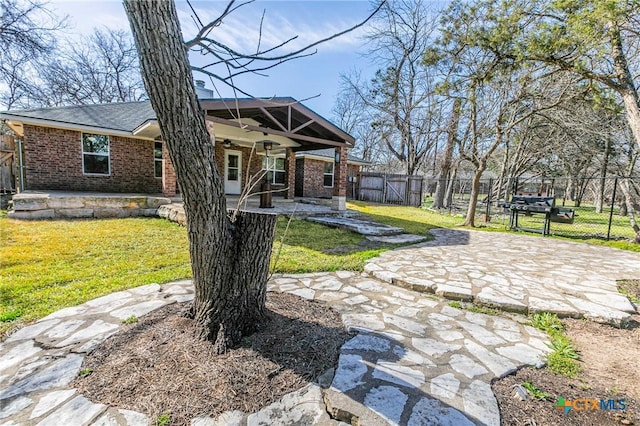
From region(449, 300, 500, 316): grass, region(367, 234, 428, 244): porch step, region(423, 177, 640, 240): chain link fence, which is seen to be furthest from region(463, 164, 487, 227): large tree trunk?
region(449, 300, 500, 316): grass

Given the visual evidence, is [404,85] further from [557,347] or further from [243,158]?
[557,347]

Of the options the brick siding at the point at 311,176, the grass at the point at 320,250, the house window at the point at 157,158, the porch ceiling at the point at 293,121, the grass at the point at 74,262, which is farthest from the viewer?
the brick siding at the point at 311,176

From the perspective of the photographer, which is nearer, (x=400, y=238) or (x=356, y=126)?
(x=400, y=238)

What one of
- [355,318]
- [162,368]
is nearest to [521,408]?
[355,318]

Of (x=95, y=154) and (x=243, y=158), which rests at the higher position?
(x=243, y=158)

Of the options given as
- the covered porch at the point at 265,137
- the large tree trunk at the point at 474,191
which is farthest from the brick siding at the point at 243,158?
the large tree trunk at the point at 474,191

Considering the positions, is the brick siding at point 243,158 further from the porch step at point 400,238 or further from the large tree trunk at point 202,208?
the large tree trunk at point 202,208

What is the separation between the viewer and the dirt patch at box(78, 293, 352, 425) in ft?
5.11

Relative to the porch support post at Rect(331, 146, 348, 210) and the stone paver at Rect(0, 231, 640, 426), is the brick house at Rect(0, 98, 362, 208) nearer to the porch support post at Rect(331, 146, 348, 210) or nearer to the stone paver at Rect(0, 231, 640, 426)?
the porch support post at Rect(331, 146, 348, 210)

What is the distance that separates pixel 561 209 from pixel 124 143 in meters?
14.2

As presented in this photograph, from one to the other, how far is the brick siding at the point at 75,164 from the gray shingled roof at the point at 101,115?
453mm

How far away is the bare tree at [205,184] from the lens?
1.50 metres

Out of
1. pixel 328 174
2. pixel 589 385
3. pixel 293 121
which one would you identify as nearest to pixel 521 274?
pixel 589 385

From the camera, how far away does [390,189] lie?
17.3 metres
